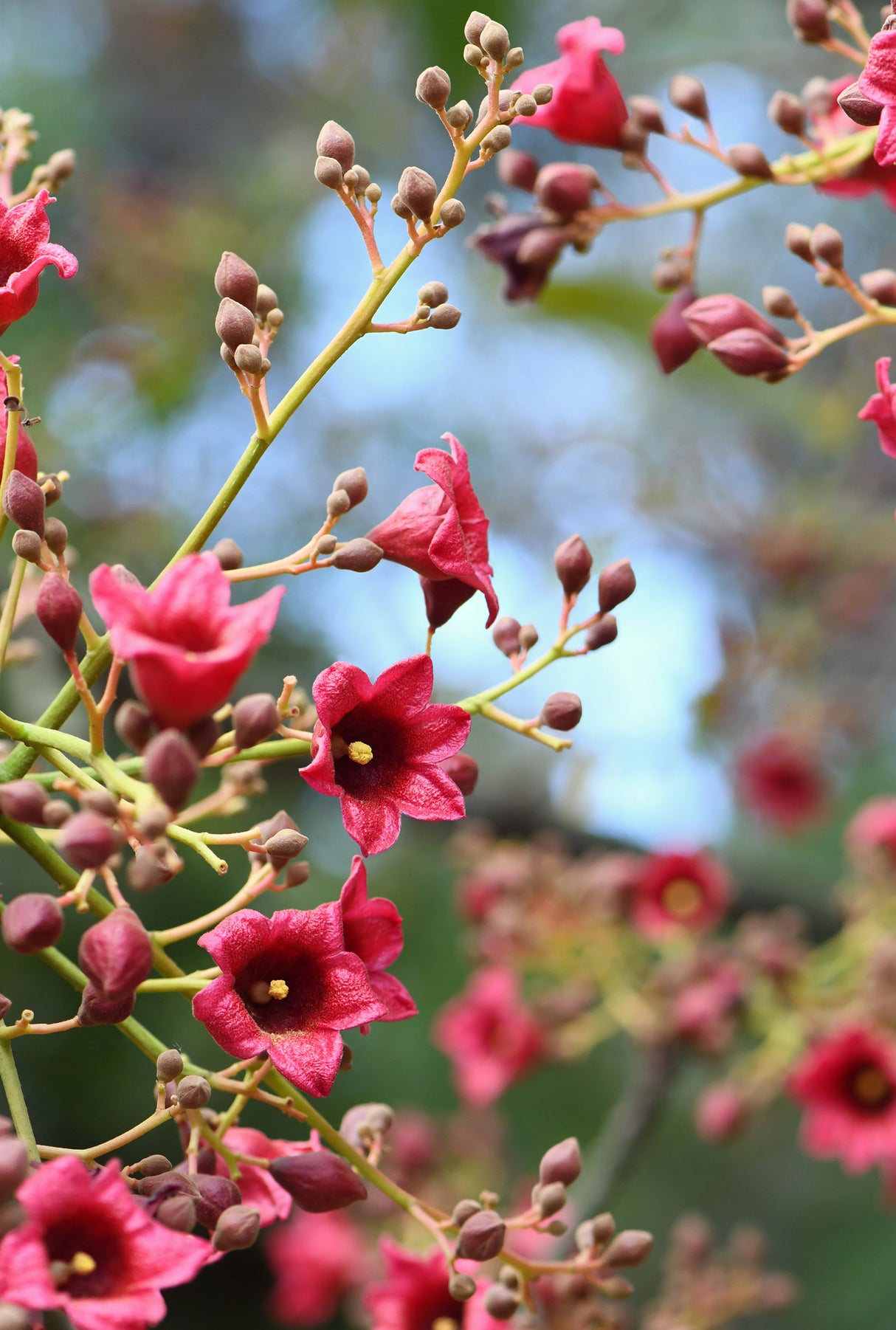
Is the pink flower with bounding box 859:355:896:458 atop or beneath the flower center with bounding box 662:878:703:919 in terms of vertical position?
atop

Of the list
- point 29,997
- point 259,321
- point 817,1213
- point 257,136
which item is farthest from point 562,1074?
point 257,136

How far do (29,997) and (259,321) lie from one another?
186cm

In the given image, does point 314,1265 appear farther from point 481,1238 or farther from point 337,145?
point 337,145

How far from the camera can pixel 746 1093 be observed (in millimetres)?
1921

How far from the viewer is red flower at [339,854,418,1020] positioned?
2.66ft

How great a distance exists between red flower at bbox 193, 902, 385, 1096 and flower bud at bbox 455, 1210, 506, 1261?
0.17 meters

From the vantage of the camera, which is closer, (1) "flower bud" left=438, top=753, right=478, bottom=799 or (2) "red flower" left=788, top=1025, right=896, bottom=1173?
(1) "flower bud" left=438, top=753, right=478, bottom=799

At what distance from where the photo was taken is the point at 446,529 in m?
0.81

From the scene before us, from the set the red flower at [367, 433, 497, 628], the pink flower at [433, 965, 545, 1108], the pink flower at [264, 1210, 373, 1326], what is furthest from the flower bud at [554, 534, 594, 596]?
the pink flower at [264, 1210, 373, 1326]

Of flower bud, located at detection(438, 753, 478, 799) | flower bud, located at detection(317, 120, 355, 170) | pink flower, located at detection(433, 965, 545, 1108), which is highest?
flower bud, located at detection(317, 120, 355, 170)

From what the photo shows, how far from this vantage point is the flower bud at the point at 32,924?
650mm

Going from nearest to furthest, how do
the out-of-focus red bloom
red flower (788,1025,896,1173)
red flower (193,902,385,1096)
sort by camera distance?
red flower (193,902,385,1096)
red flower (788,1025,896,1173)
the out-of-focus red bloom

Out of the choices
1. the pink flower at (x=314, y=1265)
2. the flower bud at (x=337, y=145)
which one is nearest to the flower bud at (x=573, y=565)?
the flower bud at (x=337, y=145)

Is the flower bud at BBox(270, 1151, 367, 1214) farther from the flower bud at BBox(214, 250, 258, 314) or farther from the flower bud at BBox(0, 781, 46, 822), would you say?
the flower bud at BBox(214, 250, 258, 314)
